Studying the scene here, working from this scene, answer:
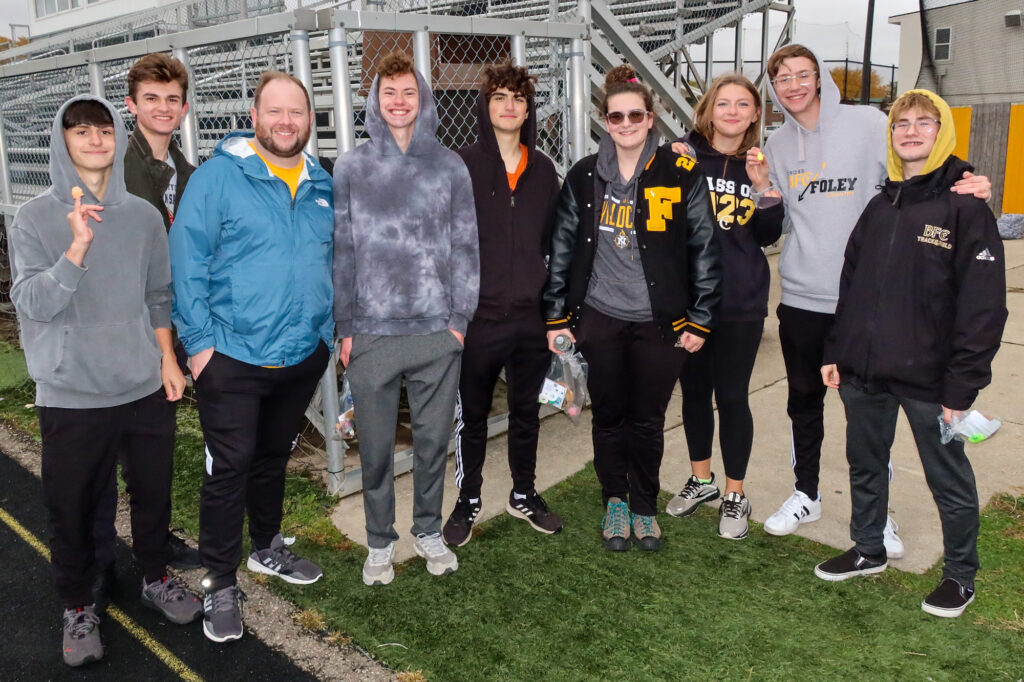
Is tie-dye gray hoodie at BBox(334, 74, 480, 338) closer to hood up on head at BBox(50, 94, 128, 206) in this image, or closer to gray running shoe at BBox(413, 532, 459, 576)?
hood up on head at BBox(50, 94, 128, 206)

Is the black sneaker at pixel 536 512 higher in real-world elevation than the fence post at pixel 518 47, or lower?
lower

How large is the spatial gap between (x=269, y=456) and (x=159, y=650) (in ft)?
2.92

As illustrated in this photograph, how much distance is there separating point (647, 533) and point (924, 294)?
1.71 meters

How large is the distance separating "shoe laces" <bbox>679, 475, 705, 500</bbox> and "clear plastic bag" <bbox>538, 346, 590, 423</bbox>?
31.3 inches

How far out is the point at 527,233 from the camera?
3.71m

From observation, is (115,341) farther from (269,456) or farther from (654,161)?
(654,161)

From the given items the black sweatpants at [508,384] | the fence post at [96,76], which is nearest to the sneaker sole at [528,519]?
the black sweatpants at [508,384]

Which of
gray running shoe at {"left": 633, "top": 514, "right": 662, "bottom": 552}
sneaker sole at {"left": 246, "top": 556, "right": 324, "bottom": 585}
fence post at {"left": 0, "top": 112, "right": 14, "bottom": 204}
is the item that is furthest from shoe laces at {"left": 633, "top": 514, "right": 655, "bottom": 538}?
fence post at {"left": 0, "top": 112, "right": 14, "bottom": 204}

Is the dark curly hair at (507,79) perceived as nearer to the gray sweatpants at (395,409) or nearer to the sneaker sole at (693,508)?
the gray sweatpants at (395,409)

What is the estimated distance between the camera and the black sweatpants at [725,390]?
387cm

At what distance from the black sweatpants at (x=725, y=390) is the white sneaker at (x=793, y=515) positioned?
0.28 m

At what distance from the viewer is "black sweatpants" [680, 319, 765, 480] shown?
3873mm

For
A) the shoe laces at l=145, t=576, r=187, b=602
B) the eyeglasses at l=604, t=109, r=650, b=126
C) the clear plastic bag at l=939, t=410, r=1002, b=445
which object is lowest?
the shoe laces at l=145, t=576, r=187, b=602

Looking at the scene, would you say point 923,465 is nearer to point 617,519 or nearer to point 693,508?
point 693,508
